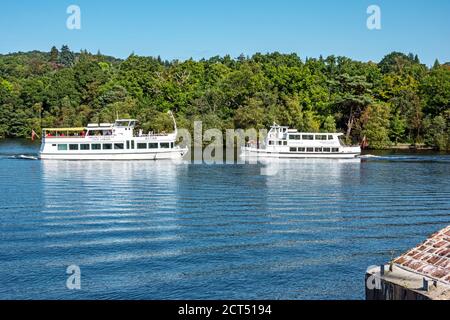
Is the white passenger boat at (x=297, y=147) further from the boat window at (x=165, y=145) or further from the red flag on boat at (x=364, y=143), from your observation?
the red flag on boat at (x=364, y=143)

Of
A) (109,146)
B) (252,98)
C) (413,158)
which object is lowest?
(413,158)

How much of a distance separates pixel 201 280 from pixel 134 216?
1269 centimetres

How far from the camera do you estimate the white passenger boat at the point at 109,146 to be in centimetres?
7194

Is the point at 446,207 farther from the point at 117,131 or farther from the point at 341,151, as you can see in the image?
the point at 117,131

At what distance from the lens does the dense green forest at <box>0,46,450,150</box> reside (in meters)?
98.2

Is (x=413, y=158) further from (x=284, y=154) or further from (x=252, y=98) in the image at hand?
(x=252, y=98)

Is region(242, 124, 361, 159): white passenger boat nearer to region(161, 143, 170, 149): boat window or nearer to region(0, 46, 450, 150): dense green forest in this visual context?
region(161, 143, 170, 149): boat window

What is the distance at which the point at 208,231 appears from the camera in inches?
1184

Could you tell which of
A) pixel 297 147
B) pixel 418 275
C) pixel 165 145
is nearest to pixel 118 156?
pixel 165 145

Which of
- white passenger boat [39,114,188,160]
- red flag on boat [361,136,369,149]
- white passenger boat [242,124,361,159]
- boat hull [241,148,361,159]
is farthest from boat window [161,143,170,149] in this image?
red flag on boat [361,136,369,149]

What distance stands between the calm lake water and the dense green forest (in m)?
43.4

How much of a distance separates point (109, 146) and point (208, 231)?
45907mm

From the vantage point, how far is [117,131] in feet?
242

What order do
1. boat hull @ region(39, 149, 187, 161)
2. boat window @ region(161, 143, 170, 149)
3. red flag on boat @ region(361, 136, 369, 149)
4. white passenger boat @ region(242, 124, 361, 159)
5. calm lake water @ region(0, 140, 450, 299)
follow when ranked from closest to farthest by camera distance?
calm lake water @ region(0, 140, 450, 299)
boat hull @ region(39, 149, 187, 161)
boat window @ region(161, 143, 170, 149)
white passenger boat @ region(242, 124, 361, 159)
red flag on boat @ region(361, 136, 369, 149)
